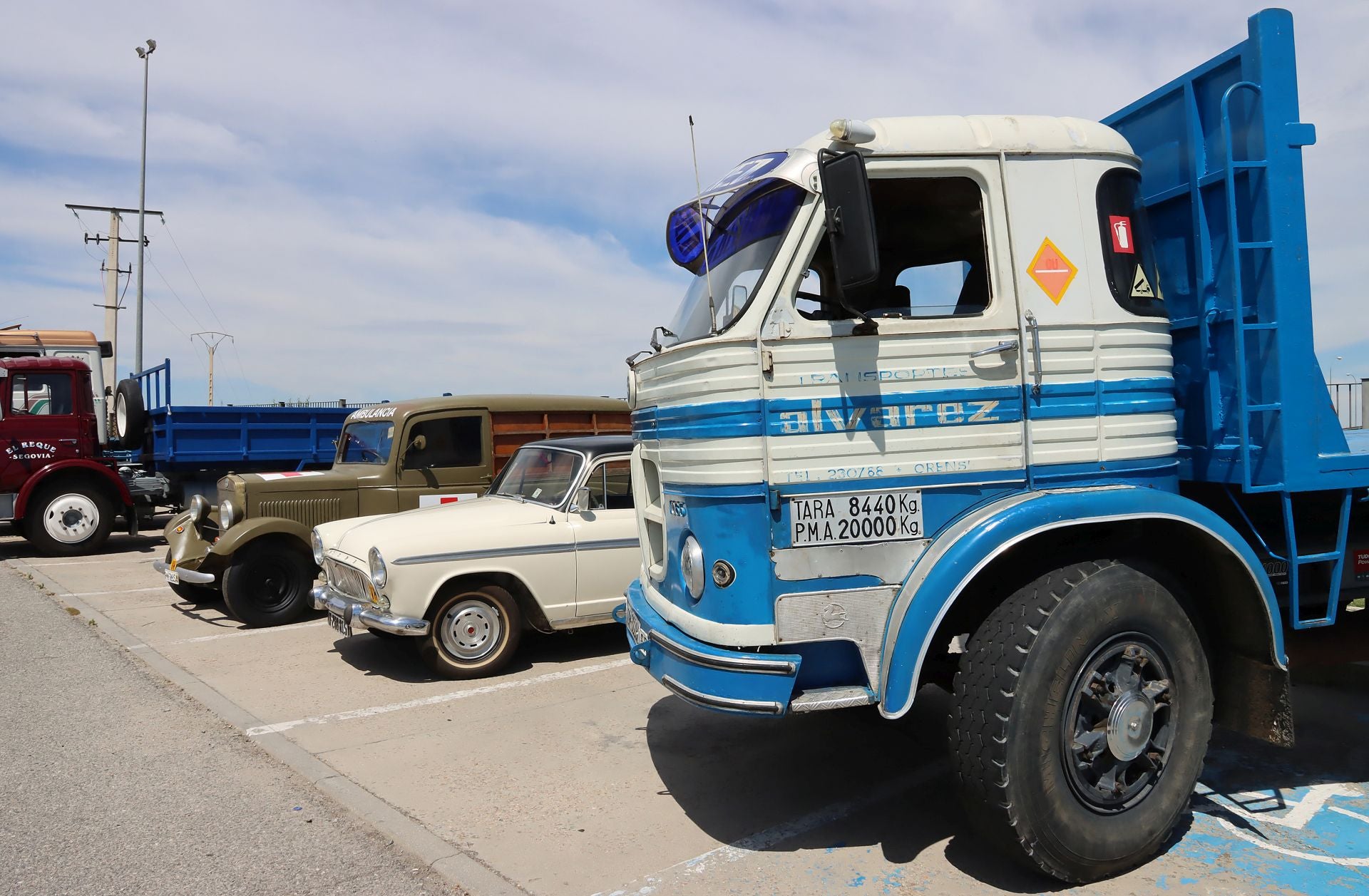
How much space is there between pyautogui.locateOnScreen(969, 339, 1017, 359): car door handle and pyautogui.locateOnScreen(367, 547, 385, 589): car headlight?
13.9 ft

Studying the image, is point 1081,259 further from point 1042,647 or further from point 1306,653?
point 1306,653

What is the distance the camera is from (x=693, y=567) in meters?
3.58

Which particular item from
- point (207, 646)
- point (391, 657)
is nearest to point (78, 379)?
point (207, 646)

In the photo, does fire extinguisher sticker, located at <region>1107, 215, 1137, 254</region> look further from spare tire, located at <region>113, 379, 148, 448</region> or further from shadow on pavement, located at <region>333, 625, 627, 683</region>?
spare tire, located at <region>113, 379, 148, 448</region>

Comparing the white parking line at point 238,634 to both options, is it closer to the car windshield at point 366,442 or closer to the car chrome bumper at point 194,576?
the car chrome bumper at point 194,576

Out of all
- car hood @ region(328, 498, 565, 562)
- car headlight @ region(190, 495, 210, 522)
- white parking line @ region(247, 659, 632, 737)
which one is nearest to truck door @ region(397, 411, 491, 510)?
car hood @ region(328, 498, 565, 562)

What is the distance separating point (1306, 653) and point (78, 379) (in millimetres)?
14658

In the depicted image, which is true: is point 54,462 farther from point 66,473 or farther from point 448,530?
point 448,530

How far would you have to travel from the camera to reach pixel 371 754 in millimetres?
4980

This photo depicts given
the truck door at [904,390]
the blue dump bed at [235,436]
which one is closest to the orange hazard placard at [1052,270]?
the truck door at [904,390]

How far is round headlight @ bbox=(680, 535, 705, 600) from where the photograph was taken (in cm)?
354

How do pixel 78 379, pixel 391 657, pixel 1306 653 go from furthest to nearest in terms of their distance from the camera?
pixel 78 379 < pixel 391 657 < pixel 1306 653

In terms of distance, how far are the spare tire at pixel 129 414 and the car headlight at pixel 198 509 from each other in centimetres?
548

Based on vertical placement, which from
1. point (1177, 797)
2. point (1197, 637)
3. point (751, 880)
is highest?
point (1197, 637)
